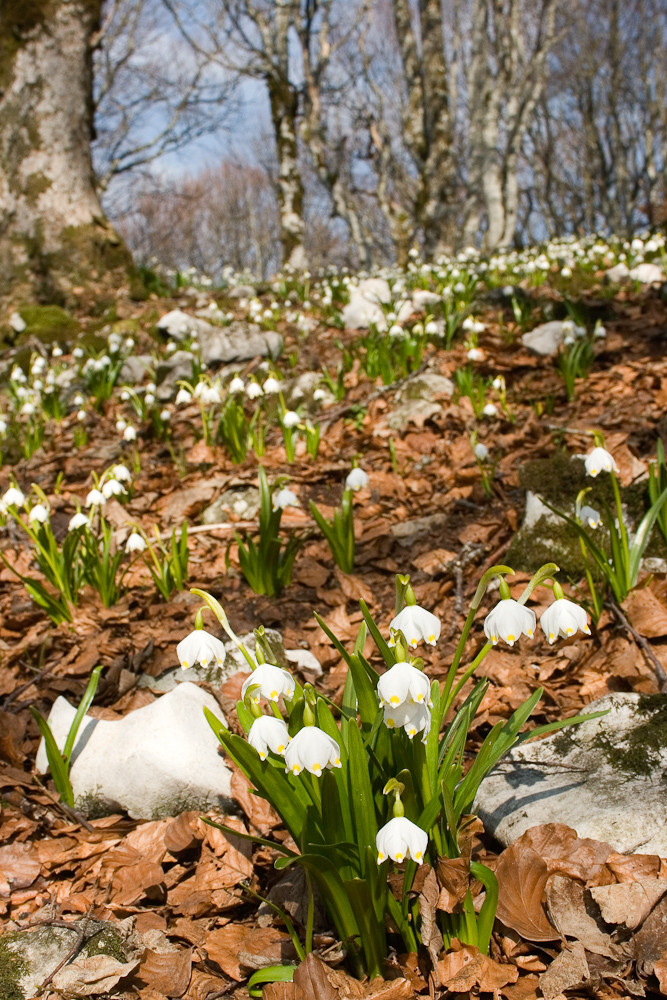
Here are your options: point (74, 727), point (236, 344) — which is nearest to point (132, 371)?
point (236, 344)

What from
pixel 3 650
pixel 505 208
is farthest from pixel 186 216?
pixel 3 650

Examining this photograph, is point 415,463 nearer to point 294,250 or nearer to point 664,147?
point 294,250

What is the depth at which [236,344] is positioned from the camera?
20.8 feet

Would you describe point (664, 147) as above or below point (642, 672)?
above

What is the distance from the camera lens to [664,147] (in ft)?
75.6

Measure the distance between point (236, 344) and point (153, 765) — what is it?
191 inches

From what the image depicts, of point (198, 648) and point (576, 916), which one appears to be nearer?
point (576, 916)

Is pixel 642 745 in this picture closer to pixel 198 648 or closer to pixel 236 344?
pixel 198 648

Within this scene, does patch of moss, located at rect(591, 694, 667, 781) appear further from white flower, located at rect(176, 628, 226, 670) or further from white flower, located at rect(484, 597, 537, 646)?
white flower, located at rect(176, 628, 226, 670)

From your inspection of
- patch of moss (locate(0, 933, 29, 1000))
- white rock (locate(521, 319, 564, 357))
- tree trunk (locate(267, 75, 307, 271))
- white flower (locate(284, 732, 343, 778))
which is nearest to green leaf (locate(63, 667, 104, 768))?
patch of moss (locate(0, 933, 29, 1000))

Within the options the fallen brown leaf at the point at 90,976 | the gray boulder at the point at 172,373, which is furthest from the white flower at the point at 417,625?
the gray boulder at the point at 172,373

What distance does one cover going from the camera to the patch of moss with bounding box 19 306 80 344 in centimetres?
726

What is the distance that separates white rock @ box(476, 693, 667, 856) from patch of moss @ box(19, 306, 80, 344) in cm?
676

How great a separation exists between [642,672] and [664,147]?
1031 inches
